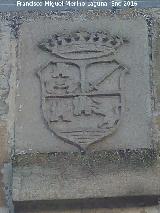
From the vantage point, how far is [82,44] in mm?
5773

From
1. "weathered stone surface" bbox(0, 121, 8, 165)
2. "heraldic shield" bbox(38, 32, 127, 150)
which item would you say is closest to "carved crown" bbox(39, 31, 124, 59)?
"heraldic shield" bbox(38, 32, 127, 150)

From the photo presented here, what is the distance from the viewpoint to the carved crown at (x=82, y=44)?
5.74m

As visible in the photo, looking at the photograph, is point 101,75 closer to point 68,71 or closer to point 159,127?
point 68,71

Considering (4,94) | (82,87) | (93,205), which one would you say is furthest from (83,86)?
(93,205)

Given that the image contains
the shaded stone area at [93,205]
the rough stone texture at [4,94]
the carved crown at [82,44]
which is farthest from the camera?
the carved crown at [82,44]

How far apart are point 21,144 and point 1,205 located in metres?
0.51

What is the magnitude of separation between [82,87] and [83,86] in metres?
0.01

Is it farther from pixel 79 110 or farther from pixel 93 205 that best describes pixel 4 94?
pixel 93 205

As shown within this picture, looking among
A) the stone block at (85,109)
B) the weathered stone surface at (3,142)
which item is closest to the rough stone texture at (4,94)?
the weathered stone surface at (3,142)

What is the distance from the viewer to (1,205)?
5.34 m

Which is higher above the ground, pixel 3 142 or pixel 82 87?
pixel 82 87

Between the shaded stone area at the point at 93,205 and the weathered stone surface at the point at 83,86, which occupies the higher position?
the weathered stone surface at the point at 83,86

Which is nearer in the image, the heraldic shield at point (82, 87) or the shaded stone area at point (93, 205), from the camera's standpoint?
the shaded stone area at point (93, 205)

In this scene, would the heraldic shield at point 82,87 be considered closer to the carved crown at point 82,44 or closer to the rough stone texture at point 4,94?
the carved crown at point 82,44
